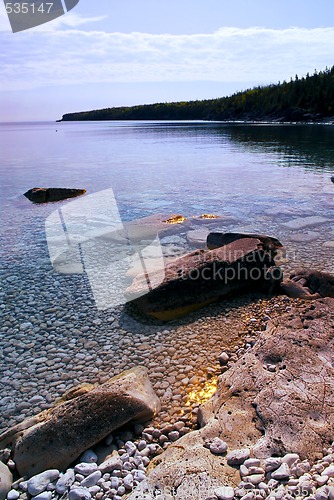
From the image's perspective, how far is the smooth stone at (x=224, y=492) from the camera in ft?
10.0

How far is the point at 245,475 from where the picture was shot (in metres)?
3.27

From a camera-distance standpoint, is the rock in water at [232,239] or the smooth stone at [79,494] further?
the rock in water at [232,239]

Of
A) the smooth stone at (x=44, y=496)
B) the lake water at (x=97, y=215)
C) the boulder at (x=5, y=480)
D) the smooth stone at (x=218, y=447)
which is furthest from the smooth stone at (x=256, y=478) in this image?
the lake water at (x=97, y=215)

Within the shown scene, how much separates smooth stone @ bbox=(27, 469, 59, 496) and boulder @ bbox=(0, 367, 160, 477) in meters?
0.13

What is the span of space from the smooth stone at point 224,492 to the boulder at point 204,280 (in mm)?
3966

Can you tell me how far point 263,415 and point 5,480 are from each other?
253 centimetres

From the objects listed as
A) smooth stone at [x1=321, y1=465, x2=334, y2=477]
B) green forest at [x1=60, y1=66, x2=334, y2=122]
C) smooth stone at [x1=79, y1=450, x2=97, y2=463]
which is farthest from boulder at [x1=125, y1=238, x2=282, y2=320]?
green forest at [x1=60, y1=66, x2=334, y2=122]

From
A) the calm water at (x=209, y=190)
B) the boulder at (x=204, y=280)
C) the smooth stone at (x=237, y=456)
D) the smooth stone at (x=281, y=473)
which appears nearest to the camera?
the smooth stone at (x=281, y=473)

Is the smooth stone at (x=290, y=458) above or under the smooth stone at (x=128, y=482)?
above

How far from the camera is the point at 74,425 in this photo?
4211 millimetres

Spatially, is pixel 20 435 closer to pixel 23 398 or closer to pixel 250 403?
pixel 23 398

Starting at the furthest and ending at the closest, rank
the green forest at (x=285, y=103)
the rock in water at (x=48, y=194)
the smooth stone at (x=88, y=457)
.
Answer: the green forest at (x=285, y=103), the rock in water at (x=48, y=194), the smooth stone at (x=88, y=457)

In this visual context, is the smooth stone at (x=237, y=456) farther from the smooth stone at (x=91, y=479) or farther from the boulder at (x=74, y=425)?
the boulder at (x=74, y=425)

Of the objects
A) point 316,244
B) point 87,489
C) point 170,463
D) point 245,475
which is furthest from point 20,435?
point 316,244
